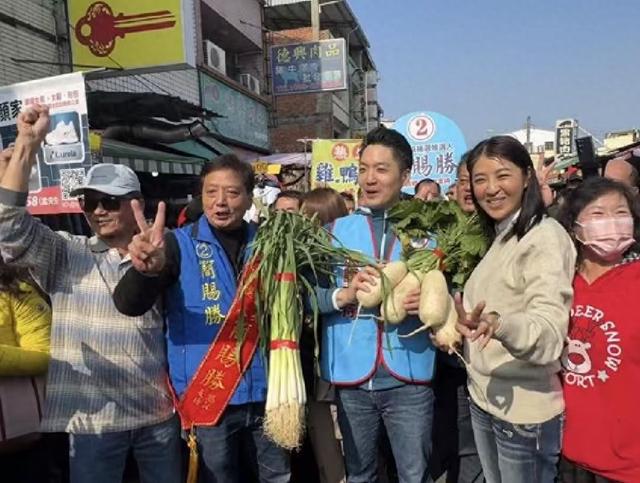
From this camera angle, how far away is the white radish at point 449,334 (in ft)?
6.88

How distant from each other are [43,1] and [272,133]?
1462cm

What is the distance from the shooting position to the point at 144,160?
22.8 feet

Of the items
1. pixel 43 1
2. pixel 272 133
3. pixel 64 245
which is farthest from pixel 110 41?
pixel 272 133

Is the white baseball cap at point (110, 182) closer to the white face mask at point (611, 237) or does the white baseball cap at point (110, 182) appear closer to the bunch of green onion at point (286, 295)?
the bunch of green onion at point (286, 295)

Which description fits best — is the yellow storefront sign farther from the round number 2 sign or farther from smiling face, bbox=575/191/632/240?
smiling face, bbox=575/191/632/240

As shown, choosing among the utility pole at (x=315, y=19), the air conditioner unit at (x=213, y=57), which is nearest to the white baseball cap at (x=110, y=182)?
the air conditioner unit at (x=213, y=57)

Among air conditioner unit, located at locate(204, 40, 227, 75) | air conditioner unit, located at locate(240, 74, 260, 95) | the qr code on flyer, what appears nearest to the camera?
the qr code on flyer

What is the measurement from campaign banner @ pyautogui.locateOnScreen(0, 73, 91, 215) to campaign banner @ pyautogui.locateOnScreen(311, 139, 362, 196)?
5102 millimetres

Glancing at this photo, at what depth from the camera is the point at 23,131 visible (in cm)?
188

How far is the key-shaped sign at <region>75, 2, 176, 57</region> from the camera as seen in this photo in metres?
7.50

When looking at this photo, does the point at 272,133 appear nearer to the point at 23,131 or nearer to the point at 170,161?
the point at 170,161

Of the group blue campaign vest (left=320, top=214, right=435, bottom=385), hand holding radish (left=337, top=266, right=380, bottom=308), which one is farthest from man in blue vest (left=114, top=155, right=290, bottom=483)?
hand holding radish (left=337, top=266, right=380, bottom=308)

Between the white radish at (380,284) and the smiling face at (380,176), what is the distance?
334 millimetres

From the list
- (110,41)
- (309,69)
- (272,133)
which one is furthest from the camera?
(272,133)
